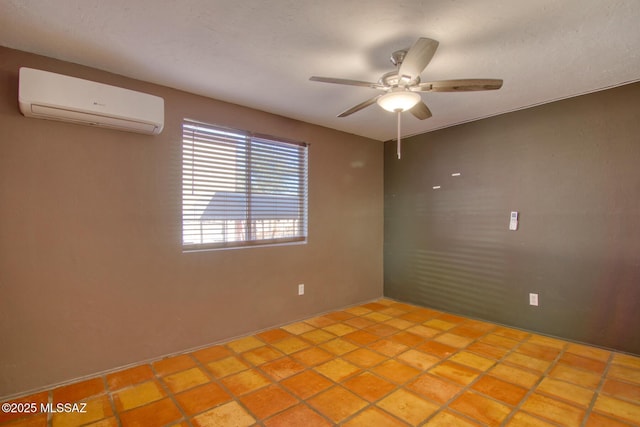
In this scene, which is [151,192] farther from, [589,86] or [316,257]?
[589,86]

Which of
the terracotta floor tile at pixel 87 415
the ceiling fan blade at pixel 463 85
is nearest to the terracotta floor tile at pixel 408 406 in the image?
the terracotta floor tile at pixel 87 415

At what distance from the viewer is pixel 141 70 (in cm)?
232

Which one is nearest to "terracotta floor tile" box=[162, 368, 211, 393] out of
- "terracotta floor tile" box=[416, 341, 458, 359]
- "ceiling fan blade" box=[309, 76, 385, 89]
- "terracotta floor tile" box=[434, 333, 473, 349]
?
"terracotta floor tile" box=[416, 341, 458, 359]

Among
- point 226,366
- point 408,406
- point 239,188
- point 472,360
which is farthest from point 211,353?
point 472,360

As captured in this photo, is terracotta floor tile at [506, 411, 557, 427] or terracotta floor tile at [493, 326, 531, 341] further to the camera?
terracotta floor tile at [493, 326, 531, 341]

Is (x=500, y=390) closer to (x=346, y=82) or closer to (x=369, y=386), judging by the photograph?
(x=369, y=386)

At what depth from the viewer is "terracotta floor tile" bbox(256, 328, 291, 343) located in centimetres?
300

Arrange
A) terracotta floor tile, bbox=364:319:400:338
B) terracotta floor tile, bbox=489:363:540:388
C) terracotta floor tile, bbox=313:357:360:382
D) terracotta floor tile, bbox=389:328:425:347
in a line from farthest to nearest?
terracotta floor tile, bbox=364:319:400:338, terracotta floor tile, bbox=389:328:425:347, terracotta floor tile, bbox=313:357:360:382, terracotta floor tile, bbox=489:363:540:388

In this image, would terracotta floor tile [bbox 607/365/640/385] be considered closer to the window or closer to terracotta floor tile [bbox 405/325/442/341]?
terracotta floor tile [bbox 405/325/442/341]

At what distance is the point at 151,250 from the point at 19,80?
1.37 meters

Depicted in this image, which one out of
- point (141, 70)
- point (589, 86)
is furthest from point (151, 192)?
point (589, 86)

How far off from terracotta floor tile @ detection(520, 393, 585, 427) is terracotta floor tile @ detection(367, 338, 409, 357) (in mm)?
984

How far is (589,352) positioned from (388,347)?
1728 millimetres

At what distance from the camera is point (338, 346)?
2846mm
